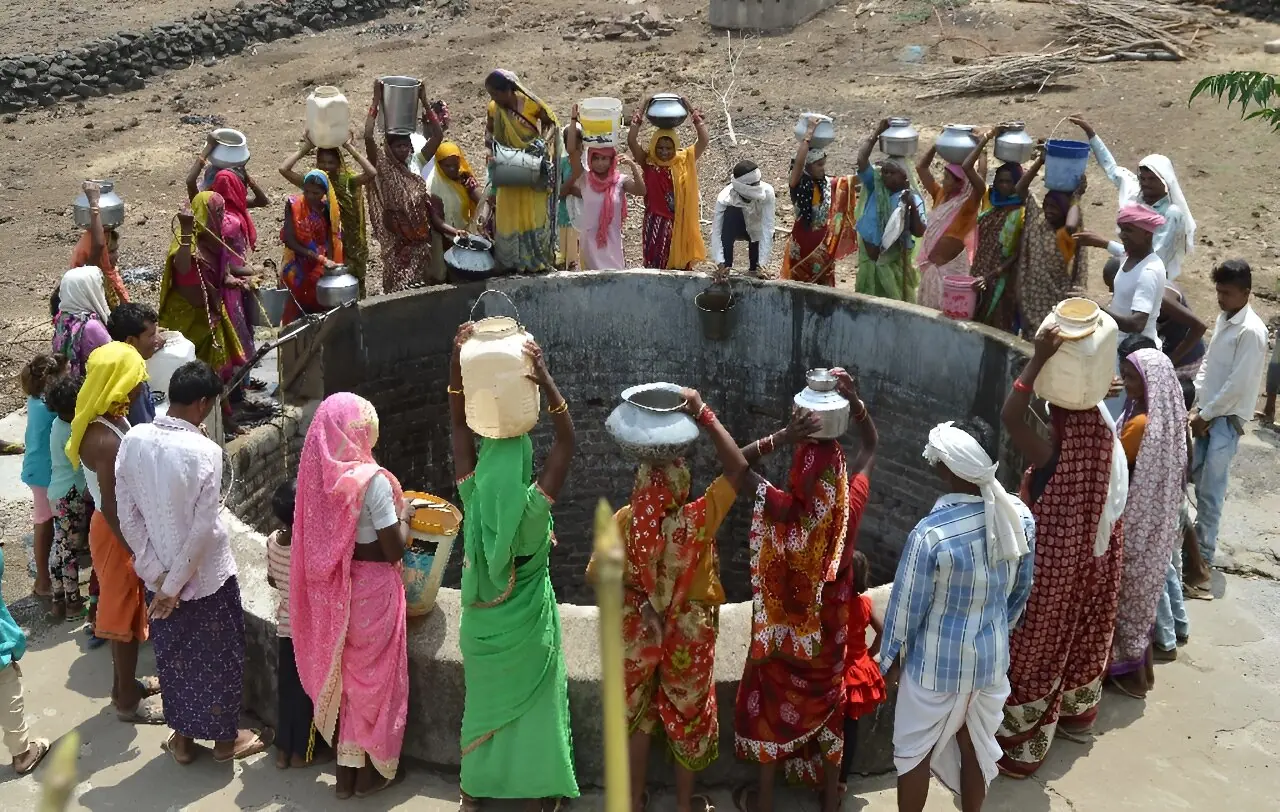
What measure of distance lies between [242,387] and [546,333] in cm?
184

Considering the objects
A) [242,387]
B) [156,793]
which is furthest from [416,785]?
[242,387]

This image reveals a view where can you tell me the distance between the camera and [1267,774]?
4754 mm

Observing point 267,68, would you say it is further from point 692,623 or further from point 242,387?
point 692,623

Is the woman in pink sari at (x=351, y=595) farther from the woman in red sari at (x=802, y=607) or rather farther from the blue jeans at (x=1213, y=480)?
the blue jeans at (x=1213, y=480)

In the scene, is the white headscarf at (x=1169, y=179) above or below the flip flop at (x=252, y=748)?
above

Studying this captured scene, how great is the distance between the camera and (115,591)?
4.93 meters

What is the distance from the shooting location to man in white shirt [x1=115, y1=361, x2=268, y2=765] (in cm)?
441

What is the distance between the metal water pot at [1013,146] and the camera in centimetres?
675

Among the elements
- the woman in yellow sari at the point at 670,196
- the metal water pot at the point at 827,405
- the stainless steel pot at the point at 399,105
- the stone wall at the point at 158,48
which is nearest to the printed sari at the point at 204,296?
the stainless steel pot at the point at 399,105

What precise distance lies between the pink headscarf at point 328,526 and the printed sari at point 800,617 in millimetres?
1286

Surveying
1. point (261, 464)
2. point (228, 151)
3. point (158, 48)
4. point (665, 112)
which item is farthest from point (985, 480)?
point (158, 48)

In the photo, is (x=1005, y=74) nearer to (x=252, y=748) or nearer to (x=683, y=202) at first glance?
(x=683, y=202)

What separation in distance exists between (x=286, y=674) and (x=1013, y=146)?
4489mm

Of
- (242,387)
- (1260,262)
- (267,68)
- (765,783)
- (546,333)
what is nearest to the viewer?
(765,783)
